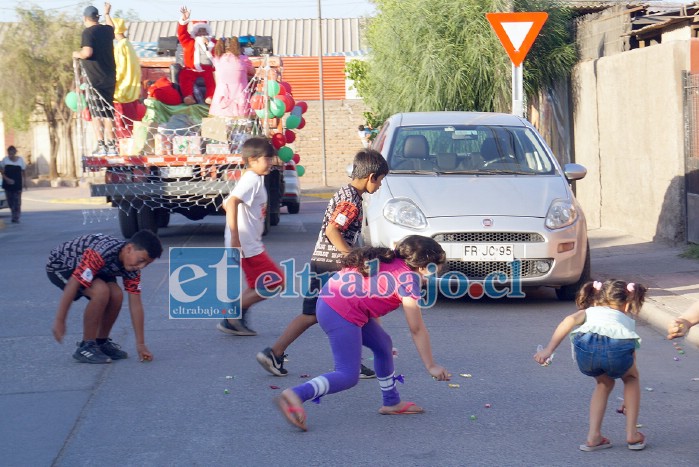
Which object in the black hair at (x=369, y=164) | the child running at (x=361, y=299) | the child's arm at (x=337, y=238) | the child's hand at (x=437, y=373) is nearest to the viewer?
the child's hand at (x=437, y=373)

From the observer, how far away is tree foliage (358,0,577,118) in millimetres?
18219

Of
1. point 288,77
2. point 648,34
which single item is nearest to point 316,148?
point 288,77

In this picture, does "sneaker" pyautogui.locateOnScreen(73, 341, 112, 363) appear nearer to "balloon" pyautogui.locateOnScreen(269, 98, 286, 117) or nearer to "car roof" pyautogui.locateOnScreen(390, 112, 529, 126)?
"car roof" pyautogui.locateOnScreen(390, 112, 529, 126)

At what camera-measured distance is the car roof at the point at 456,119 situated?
432 inches

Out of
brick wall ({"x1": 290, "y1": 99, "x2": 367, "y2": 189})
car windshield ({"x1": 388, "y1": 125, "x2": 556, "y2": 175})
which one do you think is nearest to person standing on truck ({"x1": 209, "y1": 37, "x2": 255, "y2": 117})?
car windshield ({"x1": 388, "y1": 125, "x2": 556, "y2": 175})

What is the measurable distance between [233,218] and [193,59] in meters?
8.43

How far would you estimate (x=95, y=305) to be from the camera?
7.38m

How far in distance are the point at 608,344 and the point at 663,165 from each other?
8.72 meters

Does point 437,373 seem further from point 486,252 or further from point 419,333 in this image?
point 486,252

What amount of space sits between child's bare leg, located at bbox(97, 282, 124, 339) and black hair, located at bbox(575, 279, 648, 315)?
12.1 ft

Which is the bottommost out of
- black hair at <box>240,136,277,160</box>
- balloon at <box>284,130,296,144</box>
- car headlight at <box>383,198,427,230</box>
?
car headlight at <box>383,198,427,230</box>

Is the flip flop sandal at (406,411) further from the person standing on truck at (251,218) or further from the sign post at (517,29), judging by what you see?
the sign post at (517,29)

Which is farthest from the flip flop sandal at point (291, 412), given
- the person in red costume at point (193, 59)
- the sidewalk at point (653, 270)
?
the person in red costume at point (193, 59)

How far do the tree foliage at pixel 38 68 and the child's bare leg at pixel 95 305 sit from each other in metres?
32.9
